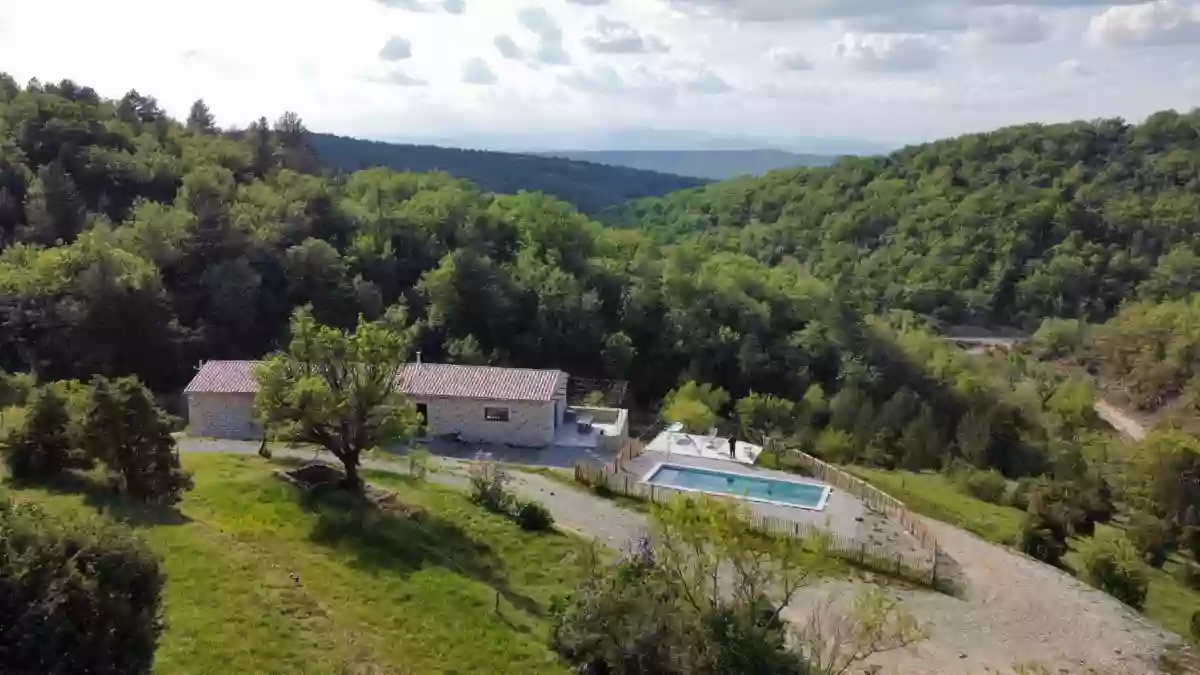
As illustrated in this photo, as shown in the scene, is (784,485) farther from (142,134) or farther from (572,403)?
(142,134)

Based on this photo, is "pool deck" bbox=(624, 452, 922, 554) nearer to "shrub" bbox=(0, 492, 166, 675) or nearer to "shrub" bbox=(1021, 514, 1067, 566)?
"shrub" bbox=(1021, 514, 1067, 566)

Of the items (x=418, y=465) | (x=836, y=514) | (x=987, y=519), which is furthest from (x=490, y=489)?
(x=987, y=519)

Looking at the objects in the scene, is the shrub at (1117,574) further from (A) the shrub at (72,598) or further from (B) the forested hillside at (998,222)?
(B) the forested hillside at (998,222)

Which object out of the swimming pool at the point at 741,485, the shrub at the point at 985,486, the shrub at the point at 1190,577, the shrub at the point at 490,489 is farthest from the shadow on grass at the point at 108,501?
the shrub at the point at 985,486

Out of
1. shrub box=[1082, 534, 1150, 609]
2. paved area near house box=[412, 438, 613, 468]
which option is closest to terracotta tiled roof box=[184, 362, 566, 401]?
paved area near house box=[412, 438, 613, 468]

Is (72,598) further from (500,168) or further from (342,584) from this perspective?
(500,168)
